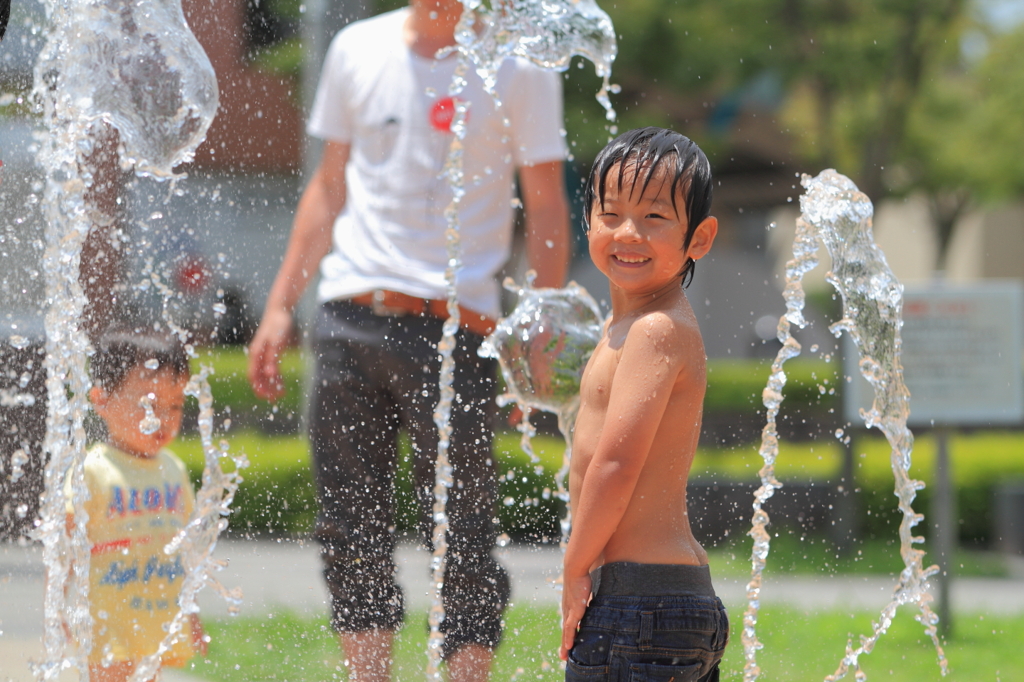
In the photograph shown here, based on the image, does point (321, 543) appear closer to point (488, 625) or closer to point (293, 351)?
point (488, 625)

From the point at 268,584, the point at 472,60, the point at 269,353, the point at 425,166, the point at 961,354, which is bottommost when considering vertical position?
the point at 268,584

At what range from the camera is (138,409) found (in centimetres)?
244

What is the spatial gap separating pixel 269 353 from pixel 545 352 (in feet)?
2.02

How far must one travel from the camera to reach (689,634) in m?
1.60

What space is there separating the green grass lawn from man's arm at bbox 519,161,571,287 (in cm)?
73

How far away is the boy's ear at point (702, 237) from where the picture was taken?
5.59 ft

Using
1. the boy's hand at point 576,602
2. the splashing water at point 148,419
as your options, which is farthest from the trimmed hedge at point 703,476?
the boy's hand at point 576,602

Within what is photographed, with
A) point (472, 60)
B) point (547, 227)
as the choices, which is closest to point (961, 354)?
point (547, 227)

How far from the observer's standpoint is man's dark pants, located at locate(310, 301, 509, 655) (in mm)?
2377

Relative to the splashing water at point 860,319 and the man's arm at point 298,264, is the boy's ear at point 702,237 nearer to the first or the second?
the splashing water at point 860,319

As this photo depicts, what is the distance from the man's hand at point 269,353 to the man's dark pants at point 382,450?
0.58 feet

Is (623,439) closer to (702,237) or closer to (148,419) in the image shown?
(702,237)

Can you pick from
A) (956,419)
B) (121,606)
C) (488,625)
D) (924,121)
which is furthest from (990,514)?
(924,121)

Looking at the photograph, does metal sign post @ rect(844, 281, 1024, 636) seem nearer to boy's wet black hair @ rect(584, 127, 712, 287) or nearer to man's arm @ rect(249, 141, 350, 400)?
man's arm @ rect(249, 141, 350, 400)
